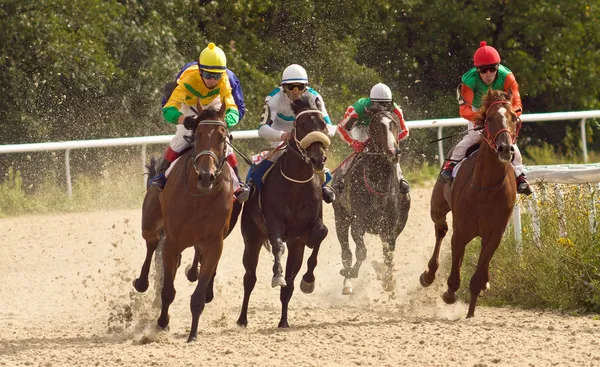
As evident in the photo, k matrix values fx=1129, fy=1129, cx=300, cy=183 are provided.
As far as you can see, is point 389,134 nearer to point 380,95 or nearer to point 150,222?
point 380,95

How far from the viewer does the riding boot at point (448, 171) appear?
10.0 metres

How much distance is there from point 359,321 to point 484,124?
1993mm

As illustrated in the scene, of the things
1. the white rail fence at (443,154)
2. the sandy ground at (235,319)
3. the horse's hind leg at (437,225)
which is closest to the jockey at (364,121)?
the horse's hind leg at (437,225)

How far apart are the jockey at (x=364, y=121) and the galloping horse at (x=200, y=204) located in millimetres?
2915

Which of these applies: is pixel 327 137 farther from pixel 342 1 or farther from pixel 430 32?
pixel 430 32

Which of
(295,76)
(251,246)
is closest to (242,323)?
(251,246)

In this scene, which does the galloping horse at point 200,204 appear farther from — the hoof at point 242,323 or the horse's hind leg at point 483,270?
the horse's hind leg at point 483,270

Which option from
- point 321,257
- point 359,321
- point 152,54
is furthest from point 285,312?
point 152,54

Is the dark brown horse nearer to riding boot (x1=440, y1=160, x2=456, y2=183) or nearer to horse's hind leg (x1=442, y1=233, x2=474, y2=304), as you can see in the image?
horse's hind leg (x1=442, y1=233, x2=474, y2=304)

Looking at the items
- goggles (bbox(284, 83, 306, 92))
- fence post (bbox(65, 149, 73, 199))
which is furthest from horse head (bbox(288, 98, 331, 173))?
fence post (bbox(65, 149, 73, 199))

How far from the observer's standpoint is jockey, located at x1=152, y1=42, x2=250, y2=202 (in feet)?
29.5

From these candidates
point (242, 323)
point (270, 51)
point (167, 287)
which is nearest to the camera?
point (167, 287)

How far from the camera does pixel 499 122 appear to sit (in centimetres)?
891

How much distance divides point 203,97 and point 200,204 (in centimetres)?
107
